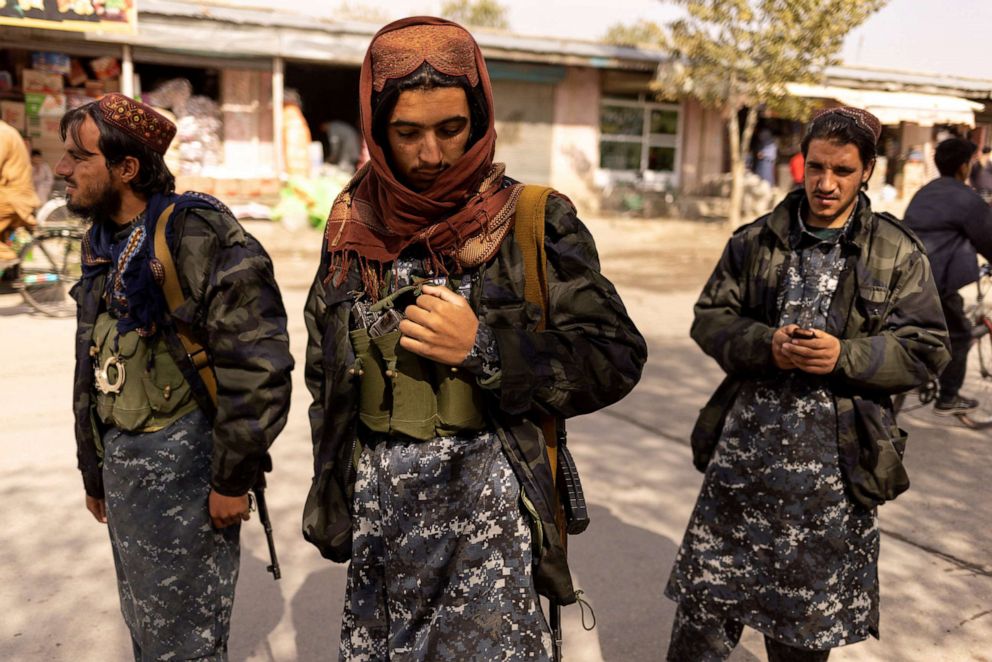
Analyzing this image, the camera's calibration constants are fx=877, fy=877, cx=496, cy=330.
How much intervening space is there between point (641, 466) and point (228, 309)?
10.8ft

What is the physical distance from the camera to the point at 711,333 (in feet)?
9.28

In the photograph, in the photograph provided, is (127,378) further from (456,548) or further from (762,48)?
(762,48)

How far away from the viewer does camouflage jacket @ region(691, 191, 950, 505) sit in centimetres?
254

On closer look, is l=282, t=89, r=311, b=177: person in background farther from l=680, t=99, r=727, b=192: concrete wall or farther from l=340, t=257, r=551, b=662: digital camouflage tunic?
l=340, t=257, r=551, b=662: digital camouflage tunic

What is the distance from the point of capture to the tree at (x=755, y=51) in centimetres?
1552

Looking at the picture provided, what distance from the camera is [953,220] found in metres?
5.27

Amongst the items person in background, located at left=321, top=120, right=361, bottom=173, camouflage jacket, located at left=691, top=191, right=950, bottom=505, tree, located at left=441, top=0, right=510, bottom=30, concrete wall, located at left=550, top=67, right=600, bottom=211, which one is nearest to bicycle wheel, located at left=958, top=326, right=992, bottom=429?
camouflage jacket, located at left=691, top=191, right=950, bottom=505

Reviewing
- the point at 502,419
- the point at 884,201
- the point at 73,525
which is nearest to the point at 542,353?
the point at 502,419

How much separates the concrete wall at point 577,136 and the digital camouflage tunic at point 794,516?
56.0ft

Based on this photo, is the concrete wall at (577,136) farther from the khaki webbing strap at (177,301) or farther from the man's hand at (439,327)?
the man's hand at (439,327)

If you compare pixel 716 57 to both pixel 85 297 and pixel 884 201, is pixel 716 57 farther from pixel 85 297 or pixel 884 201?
pixel 85 297

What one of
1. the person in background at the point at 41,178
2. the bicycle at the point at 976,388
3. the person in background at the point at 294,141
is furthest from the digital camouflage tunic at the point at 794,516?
the person in background at the point at 294,141

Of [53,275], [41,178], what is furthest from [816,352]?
[41,178]

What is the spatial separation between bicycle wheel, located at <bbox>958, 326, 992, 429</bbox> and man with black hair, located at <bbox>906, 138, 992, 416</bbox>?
3.04 feet
